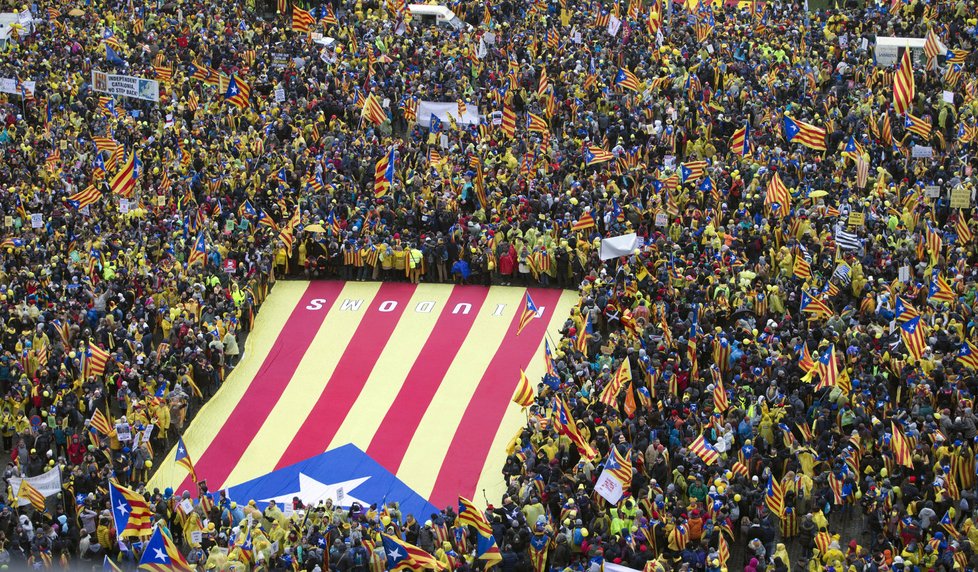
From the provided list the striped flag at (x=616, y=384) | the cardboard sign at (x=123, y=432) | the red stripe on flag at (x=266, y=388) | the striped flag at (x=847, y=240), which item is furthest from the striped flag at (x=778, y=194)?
the cardboard sign at (x=123, y=432)

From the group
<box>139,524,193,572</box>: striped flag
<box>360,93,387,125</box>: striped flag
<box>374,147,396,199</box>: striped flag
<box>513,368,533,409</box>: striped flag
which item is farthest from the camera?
<box>360,93,387,125</box>: striped flag

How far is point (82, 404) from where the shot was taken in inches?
1357

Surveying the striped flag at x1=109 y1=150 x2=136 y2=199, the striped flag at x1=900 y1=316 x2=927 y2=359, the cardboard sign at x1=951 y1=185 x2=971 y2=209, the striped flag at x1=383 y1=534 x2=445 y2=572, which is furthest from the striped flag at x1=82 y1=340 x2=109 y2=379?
the cardboard sign at x1=951 y1=185 x2=971 y2=209

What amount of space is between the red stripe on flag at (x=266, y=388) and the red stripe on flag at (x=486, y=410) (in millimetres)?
4148

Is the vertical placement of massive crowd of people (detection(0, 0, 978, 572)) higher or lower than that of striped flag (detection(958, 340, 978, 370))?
lower

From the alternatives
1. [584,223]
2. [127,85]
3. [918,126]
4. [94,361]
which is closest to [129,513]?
[94,361]

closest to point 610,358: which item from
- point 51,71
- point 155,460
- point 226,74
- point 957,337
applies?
point 957,337

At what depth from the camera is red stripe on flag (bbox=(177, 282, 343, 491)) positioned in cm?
3462

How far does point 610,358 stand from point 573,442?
2.81m

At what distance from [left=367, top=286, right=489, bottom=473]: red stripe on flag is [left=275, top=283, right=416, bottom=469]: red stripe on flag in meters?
0.94

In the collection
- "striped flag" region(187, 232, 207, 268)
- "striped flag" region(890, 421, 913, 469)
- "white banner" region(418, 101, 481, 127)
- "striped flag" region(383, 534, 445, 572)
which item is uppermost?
"striped flag" region(890, 421, 913, 469)

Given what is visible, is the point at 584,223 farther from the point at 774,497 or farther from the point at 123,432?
the point at 123,432

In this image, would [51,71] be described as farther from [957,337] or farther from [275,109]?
[957,337]

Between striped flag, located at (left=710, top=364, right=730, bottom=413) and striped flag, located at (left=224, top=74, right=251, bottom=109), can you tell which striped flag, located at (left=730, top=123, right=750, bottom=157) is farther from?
striped flag, located at (left=224, top=74, right=251, bottom=109)
